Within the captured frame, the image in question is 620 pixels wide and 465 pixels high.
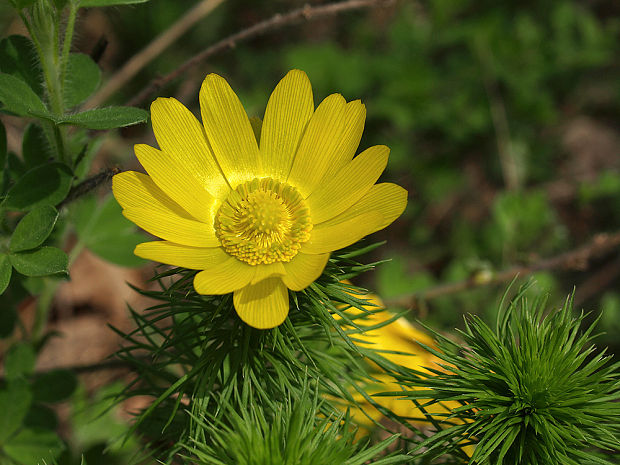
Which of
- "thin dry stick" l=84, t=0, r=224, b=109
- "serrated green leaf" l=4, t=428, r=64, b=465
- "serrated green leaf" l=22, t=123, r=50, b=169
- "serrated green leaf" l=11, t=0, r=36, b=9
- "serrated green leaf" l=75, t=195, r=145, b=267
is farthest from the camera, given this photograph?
"thin dry stick" l=84, t=0, r=224, b=109

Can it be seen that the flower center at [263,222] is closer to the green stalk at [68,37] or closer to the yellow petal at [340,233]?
the yellow petal at [340,233]

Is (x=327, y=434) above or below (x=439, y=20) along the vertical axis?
below

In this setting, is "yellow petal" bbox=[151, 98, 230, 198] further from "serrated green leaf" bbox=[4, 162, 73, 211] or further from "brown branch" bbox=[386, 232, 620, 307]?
"brown branch" bbox=[386, 232, 620, 307]

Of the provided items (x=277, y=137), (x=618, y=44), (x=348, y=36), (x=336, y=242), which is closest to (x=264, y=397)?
(x=336, y=242)

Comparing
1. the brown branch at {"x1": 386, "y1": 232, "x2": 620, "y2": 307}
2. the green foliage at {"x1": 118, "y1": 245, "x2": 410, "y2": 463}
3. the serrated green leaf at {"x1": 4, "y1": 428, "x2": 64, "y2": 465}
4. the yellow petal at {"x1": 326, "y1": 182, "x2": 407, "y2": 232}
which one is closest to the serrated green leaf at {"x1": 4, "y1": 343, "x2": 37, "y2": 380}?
the serrated green leaf at {"x1": 4, "y1": 428, "x2": 64, "y2": 465}

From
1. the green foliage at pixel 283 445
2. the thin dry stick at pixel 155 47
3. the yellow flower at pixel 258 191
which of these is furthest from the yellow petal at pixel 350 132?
the thin dry stick at pixel 155 47

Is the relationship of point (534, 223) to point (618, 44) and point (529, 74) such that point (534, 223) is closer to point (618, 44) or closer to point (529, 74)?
point (529, 74)

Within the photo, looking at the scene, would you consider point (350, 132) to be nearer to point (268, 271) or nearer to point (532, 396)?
point (268, 271)
